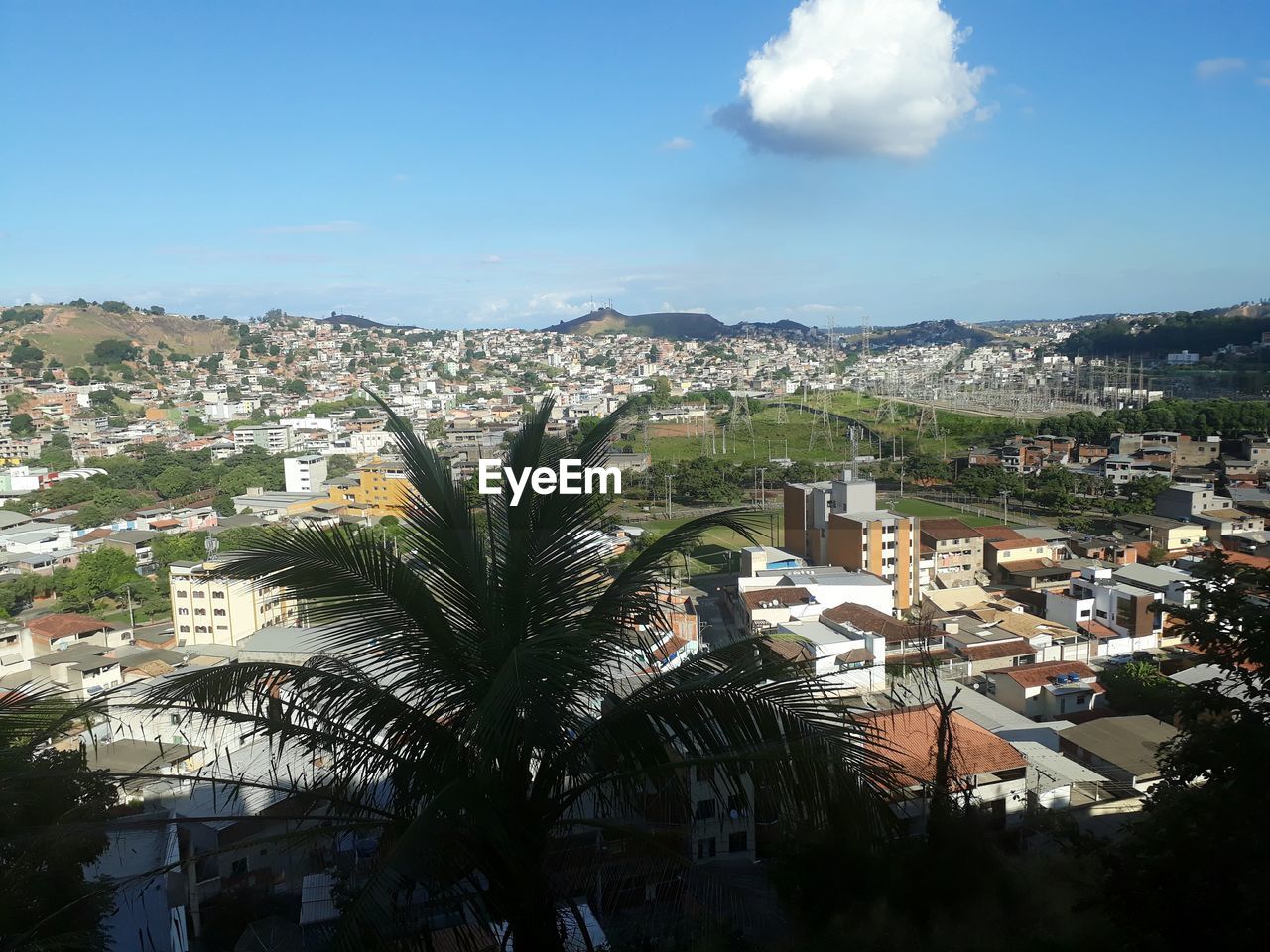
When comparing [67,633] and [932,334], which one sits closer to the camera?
[67,633]

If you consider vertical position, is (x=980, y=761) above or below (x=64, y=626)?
above

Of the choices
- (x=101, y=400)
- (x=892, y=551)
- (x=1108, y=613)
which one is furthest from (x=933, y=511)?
(x=101, y=400)

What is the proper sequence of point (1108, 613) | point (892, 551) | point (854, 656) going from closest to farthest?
1. point (854, 656)
2. point (1108, 613)
3. point (892, 551)

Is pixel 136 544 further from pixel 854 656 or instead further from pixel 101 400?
pixel 101 400

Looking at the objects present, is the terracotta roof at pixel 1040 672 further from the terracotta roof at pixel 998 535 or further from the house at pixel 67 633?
the house at pixel 67 633

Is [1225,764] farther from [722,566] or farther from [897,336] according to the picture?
[897,336]

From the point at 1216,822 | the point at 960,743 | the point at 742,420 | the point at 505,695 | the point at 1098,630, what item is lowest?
the point at 1098,630

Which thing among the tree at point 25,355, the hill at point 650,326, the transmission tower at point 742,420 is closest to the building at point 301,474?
the transmission tower at point 742,420

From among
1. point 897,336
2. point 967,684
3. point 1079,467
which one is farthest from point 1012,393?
point 897,336
